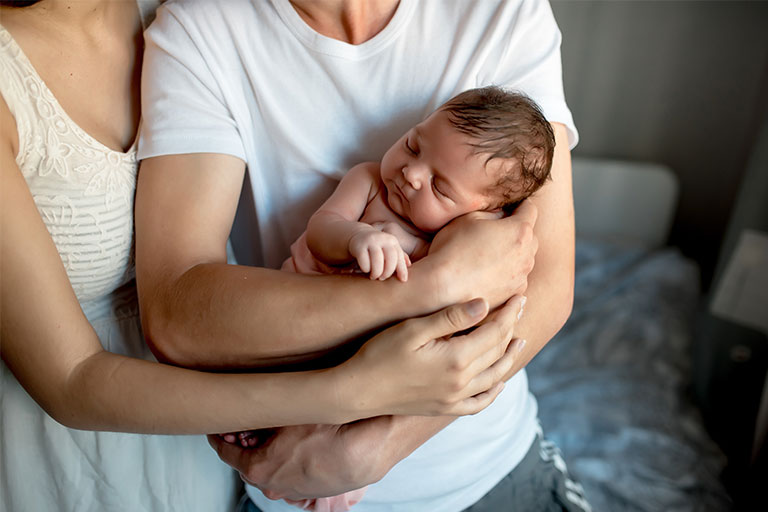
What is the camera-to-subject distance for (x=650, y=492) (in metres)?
1.59

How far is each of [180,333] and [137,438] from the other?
0.85ft

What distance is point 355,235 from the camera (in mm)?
801

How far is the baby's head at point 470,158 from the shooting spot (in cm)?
88

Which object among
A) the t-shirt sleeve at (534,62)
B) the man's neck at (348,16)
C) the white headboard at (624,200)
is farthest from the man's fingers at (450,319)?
the white headboard at (624,200)

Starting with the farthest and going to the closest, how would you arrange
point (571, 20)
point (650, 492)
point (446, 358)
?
point (571, 20), point (650, 492), point (446, 358)

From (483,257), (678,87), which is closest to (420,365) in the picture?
(483,257)

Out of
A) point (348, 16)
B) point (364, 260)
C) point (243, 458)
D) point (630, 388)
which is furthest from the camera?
point (630, 388)

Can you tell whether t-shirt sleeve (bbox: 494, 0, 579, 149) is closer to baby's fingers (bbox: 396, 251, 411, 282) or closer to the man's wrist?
baby's fingers (bbox: 396, 251, 411, 282)

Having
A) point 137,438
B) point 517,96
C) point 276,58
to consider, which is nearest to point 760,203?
point 517,96

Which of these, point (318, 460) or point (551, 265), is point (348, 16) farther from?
point (318, 460)

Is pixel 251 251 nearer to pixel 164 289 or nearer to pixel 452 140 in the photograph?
pixel 164 289

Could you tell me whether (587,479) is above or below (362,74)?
below

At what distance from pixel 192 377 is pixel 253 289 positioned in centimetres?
14

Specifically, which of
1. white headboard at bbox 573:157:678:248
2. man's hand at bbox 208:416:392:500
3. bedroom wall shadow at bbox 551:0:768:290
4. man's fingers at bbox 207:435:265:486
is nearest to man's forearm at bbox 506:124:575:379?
man's hand at bbox 208:416:392:500
